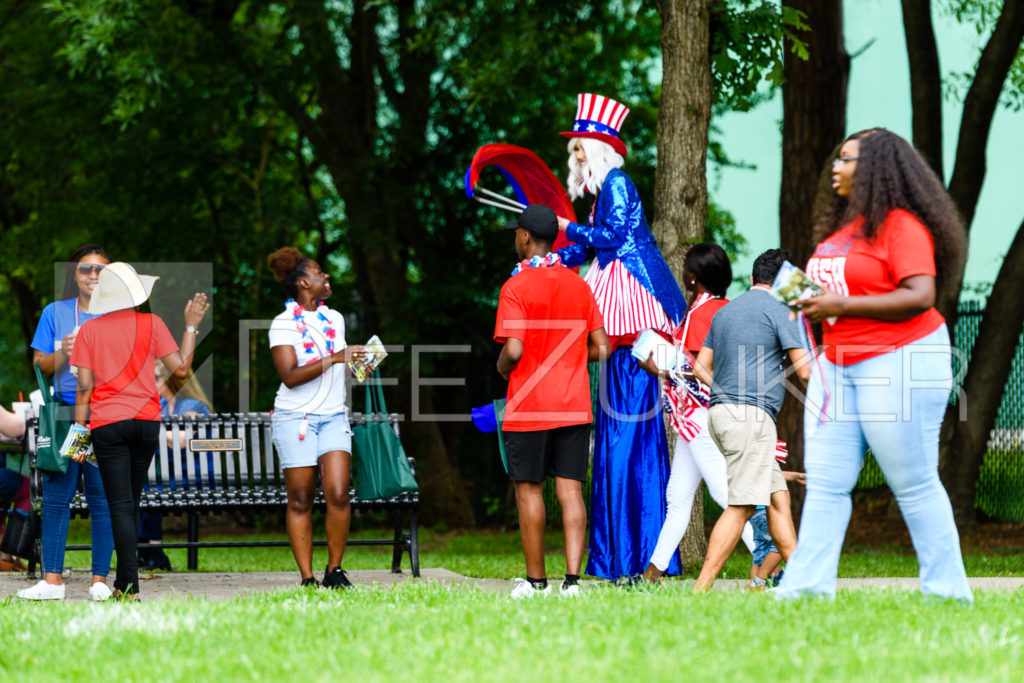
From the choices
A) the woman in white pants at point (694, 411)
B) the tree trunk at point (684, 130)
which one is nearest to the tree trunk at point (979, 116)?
the tree trunk at point (684, 130)

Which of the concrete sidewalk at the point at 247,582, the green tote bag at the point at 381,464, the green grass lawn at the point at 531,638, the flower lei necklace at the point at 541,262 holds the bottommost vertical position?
the concrete sidewalk at the point at 247,582

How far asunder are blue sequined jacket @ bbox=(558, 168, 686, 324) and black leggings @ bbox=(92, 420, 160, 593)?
2.73m

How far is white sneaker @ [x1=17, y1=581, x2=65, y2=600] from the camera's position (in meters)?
6.88

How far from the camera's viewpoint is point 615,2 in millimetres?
15172

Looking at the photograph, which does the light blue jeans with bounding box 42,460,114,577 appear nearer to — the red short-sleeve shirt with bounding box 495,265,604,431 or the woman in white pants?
the red short-sleeve shirt with bounding box 495,265,604,431

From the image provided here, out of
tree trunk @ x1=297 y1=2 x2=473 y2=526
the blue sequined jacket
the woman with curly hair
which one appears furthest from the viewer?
tree trunk @ x1=297 y1=2 x2=473 y2=526

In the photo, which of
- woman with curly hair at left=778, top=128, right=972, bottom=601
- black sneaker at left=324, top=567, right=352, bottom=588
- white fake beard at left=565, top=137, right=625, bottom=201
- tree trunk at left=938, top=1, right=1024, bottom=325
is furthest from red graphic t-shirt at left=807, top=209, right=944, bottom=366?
tree trunk at left=938, top=1, right=1024, bottom=325

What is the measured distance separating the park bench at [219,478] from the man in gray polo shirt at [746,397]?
300 centimetres

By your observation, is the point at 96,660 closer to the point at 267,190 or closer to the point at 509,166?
the point at 509,166

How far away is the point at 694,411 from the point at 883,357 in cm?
203

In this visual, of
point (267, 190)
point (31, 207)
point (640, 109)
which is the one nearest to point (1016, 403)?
point (640, 109)

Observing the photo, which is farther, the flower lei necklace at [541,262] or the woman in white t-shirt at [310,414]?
the woman in white t-shirt at [310,414]

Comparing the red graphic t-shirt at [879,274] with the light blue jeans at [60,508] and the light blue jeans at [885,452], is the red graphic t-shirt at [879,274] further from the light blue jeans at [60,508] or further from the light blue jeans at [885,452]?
the light blue jeans at [60,508]

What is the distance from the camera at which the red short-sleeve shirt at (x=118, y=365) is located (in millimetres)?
6516
